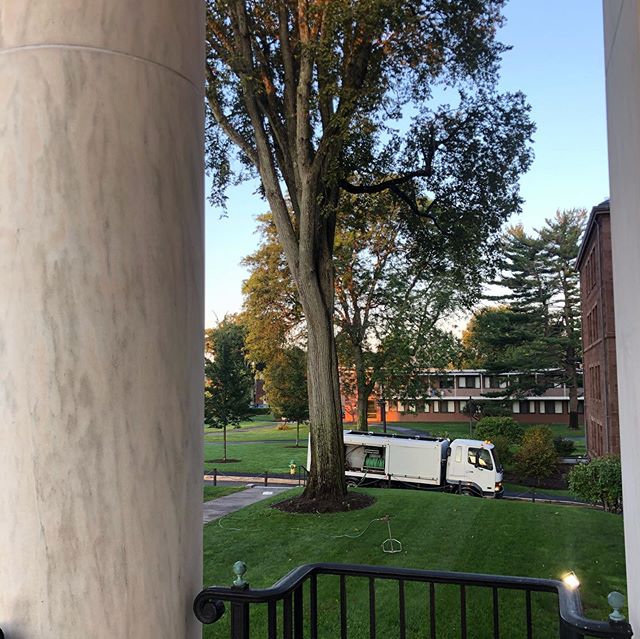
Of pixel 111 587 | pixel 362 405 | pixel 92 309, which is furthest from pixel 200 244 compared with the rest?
pixel 362 405

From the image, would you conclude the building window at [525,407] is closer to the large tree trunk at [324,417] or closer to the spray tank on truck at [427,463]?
the spray tank on truck at [427,463]

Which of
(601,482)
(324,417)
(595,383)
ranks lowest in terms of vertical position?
(601,482)

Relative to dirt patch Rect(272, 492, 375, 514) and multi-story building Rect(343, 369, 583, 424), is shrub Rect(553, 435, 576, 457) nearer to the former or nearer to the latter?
multi-story building Rect(343, 369, 583, 424)

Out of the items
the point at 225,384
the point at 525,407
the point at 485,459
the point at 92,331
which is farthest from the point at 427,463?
the point at 92,331

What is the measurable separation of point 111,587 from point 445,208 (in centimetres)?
1321

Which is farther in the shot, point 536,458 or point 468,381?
point 468,381

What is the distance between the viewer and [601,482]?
1306 centimetres

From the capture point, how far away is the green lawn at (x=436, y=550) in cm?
666

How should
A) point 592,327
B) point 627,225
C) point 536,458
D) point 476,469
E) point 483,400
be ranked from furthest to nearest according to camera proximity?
1. point 483,400
2. point 592,327
3. point 536,458
4. point 476,469
5. point 627,225

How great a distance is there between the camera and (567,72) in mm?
19297

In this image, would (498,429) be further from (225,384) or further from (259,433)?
(259,433)

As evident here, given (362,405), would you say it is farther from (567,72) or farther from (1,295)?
(1,295)

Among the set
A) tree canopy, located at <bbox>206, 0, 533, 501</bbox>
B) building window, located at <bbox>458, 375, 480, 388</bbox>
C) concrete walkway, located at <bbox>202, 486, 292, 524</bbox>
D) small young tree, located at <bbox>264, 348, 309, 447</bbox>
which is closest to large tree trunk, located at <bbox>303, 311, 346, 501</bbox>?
tree canopy, located at <bbox>206, 0, 533, 501</bbox>

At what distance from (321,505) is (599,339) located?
51.9 ft
